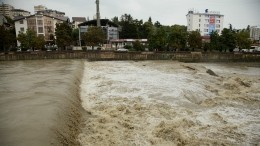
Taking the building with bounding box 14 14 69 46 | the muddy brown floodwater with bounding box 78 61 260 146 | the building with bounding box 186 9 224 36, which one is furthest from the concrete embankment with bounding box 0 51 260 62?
the building with bounding box 186 9 224 36

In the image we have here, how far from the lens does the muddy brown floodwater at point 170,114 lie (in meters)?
9.34

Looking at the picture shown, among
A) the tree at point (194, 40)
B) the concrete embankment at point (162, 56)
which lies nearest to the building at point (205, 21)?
the tree at point (194, 40)

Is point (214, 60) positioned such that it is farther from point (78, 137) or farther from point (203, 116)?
point (78, 137)

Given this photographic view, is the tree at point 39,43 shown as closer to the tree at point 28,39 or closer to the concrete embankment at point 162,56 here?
the tree at point 28,39

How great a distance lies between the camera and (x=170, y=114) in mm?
11969

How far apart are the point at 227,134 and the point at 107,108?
20.1 ft

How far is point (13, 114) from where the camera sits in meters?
10.2

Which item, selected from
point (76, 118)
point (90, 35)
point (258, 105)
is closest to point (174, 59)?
point (90, 35)

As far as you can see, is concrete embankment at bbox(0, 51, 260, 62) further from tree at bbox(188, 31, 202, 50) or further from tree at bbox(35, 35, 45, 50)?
tree at bbox(35, 35, 45, 50)

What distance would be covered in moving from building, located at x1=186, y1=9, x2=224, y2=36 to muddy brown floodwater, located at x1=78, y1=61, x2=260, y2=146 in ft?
233

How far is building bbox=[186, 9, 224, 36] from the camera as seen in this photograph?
85750 millimetres

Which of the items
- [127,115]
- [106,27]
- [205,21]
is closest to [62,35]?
[106,27]

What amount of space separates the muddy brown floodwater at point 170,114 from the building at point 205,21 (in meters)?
71.0

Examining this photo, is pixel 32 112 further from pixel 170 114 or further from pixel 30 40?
pixel 30 40
